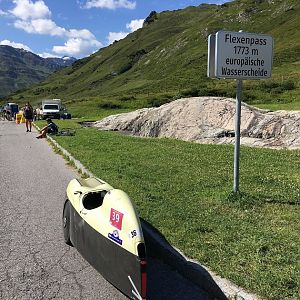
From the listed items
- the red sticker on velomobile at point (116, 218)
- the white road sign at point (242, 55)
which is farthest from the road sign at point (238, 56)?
the red sticker on velomobile at point (116, 218)

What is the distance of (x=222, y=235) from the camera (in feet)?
19.1

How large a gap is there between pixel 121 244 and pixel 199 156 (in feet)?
29.5

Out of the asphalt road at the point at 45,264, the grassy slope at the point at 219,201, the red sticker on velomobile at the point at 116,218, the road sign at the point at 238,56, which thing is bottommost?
the asphalt road at the point at 45,264

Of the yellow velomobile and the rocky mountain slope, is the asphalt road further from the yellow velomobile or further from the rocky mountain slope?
the rocky mountain slope

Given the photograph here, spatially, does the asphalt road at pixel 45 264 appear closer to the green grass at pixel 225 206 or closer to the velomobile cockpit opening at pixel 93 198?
the green grass at pixel 225 206

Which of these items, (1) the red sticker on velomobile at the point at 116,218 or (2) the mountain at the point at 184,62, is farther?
(2) the mountain at the point at 184,62

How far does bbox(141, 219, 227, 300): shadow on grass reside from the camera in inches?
181

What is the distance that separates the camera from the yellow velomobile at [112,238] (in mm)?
4199

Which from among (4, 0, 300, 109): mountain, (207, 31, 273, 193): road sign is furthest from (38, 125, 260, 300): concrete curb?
(4, 0, 300, 109): mountain

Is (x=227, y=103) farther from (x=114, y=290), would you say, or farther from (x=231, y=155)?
(x=114, y=290)

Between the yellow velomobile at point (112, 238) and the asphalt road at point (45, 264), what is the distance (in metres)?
0.23

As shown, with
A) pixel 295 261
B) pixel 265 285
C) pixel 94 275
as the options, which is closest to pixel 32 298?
pixel 94 275

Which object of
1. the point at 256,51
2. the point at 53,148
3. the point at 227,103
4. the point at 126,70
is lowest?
the point at 53,148

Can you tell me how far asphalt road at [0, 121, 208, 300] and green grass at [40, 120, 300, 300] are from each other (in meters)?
0.57
